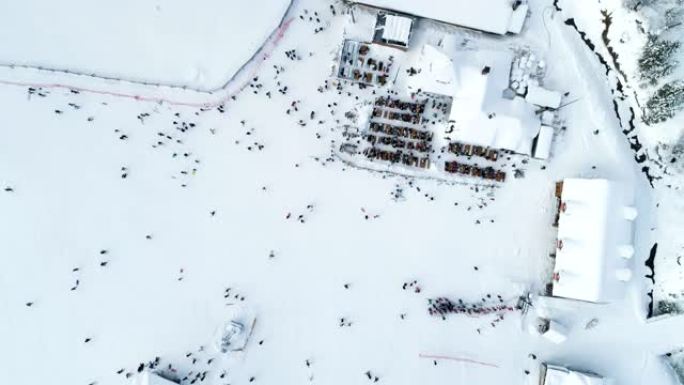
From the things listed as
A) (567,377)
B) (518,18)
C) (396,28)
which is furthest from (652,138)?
(396,28)

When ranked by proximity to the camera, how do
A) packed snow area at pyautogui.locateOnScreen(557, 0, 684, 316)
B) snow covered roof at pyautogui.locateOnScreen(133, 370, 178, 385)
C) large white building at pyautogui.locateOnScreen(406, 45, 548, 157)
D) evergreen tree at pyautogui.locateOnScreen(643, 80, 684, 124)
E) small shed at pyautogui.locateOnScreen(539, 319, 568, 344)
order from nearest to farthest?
large white building at pyautogui.locateOnScreen(406, 45, 548, 157) → snow covered roof at pyautogui.locateOnScreen(133, 370, 178, 385) → evergreen tree at pyautogui.locateOnScreen(643, 80, 684, 124) → small shed at pyautogui.locateOnScreen(539, 319, 568, 344) → packed snow area at pyautogui.locateOnScreen(557, 0, 684, 316)

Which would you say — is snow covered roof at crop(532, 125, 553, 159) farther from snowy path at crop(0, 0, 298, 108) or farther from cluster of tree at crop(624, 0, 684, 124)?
snowy path at crop(0, 0, 298, 108)

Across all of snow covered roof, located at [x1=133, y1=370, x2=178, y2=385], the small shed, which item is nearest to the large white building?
the small shed

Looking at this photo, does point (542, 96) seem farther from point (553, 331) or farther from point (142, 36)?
point (142, 36)

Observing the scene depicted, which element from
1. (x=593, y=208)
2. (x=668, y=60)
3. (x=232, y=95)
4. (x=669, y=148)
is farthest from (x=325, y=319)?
(x=668, y=60)

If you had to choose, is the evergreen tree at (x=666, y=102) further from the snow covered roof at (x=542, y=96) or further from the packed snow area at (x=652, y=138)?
the snow covered roof at (x=542, y=96)

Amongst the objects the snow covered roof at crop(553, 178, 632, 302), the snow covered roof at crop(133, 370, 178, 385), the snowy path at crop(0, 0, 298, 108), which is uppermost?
the snowy path at crop(0, 0, 298, 108)

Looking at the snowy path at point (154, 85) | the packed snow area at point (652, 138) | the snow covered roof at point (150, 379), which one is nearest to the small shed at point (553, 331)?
the packed snow area at point (652, 138)
